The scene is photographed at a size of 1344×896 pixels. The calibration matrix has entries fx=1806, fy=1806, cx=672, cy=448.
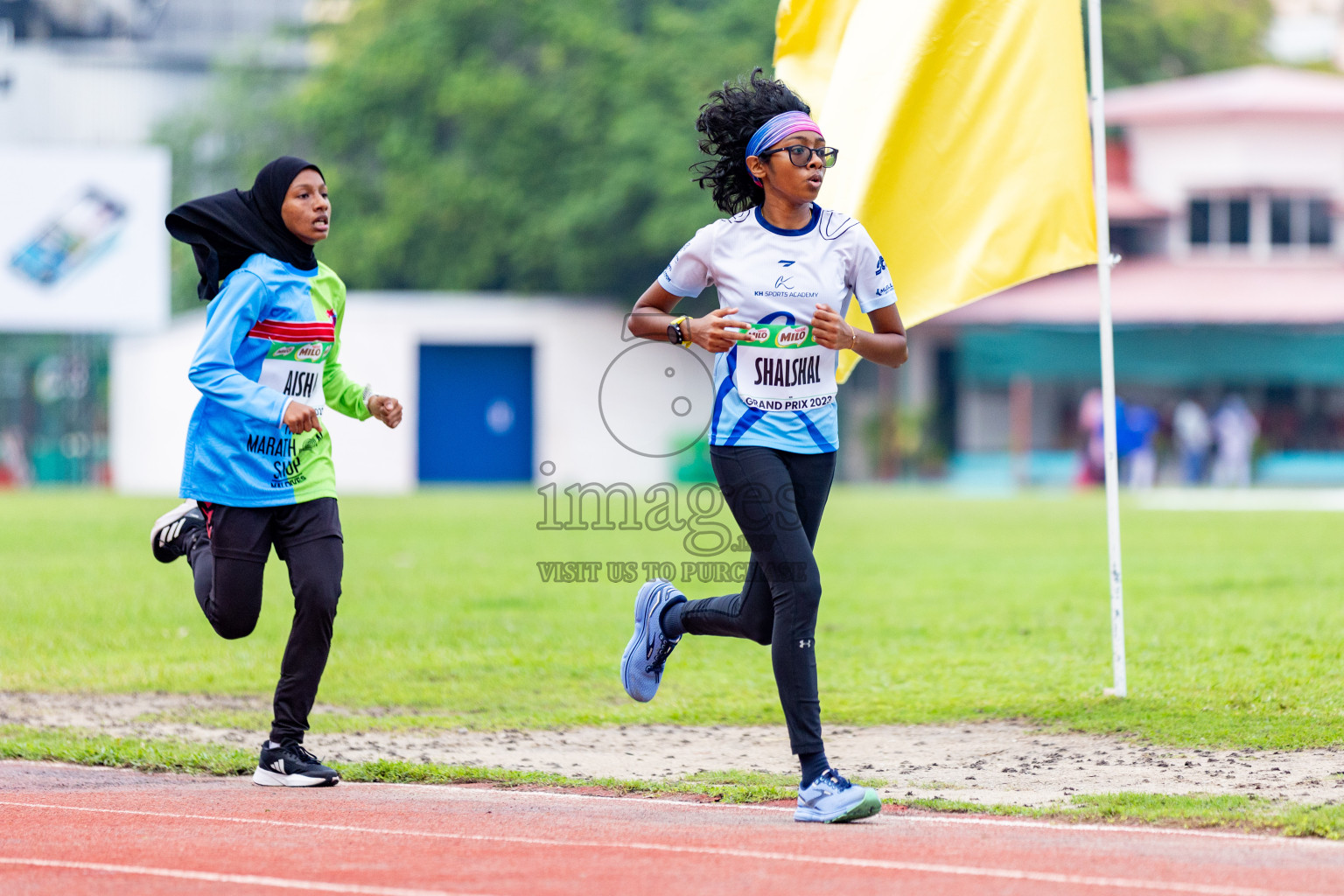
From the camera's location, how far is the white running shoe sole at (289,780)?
6.42 m

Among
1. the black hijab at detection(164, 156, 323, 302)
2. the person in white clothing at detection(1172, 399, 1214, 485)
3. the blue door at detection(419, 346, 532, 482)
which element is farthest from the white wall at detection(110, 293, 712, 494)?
the black hijab at detection(164, 156, 323, 302)

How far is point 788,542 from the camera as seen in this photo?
233 inches

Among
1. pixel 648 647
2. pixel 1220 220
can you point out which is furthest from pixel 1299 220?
pixel 648 647

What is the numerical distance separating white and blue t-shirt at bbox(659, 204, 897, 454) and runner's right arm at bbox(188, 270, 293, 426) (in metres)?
1.49

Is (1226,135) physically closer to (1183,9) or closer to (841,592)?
(1183,9)

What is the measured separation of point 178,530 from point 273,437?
85 centimetres

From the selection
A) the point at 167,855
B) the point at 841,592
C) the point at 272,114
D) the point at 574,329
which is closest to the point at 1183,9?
the point at 574,329

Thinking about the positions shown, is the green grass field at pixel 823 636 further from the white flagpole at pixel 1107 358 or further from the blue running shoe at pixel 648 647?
the blue running shoe at pixel 648 647

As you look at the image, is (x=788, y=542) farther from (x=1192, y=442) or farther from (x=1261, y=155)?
(x=1261, y=155)

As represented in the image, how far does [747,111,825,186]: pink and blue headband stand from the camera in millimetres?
Result: 6047

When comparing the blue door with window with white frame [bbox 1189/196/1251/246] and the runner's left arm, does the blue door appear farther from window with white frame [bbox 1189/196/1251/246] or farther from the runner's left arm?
the runner's left arm

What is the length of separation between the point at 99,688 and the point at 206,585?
113 inches

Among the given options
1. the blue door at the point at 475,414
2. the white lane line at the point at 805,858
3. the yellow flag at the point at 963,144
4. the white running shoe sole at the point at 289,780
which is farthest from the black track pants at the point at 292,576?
the blue door at the point at 475,414

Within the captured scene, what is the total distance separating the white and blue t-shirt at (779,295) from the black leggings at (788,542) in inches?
2.6
